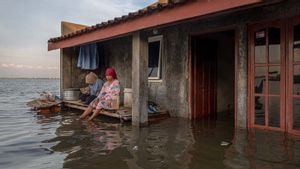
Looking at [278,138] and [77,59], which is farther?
[77,59]

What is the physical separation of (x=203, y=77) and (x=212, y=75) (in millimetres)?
599

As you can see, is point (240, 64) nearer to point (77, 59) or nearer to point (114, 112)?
point (114, 112)

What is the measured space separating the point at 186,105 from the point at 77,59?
5.52 m

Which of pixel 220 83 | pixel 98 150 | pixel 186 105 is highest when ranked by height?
pixel 220 83

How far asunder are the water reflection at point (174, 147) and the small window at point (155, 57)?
6.83ft

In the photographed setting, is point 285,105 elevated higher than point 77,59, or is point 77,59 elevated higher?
point 77,59

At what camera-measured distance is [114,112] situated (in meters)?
7.47

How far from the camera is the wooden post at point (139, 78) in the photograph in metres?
6.45

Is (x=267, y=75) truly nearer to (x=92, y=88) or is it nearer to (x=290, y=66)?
(x=290, y=66)

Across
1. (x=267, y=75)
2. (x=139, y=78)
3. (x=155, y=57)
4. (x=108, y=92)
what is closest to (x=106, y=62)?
(x=155, y=57)

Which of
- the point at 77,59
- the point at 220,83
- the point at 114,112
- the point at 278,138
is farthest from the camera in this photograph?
the point at 77,59

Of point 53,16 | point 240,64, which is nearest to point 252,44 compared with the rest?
point 240,64

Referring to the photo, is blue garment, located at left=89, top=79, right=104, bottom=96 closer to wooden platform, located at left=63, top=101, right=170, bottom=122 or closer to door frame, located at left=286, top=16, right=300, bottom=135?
wooden platform, located at left=63, top=101, right=170, bottom=122

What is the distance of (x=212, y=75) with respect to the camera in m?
8.30
